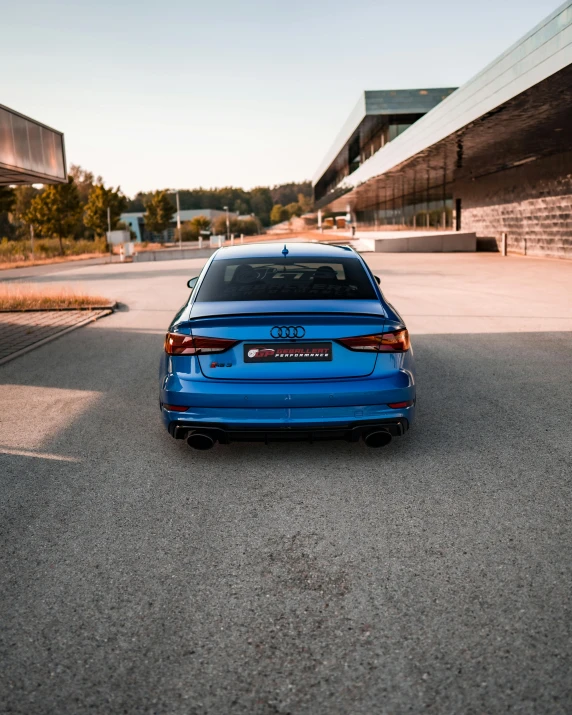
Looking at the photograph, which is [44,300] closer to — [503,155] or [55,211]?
[503,155]

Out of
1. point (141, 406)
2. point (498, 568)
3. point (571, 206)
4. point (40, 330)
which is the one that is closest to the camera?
point (498, 568)

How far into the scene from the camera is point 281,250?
20.5ft

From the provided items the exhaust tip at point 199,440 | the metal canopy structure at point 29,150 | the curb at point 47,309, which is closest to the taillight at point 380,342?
the exhaust tip at point 199,440

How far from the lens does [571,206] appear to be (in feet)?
90.7

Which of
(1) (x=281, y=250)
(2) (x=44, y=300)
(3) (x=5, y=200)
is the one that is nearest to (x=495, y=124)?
(2) (x=44, y=300)

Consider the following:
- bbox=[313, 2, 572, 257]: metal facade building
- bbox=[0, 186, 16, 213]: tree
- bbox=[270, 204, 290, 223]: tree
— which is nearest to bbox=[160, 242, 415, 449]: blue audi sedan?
bbox=[313, 2, 572, 257]: metal facade building

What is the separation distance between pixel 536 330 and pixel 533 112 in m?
12.1

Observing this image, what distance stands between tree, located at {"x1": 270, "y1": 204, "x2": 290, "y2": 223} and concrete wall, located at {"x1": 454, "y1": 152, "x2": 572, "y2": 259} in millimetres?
140757

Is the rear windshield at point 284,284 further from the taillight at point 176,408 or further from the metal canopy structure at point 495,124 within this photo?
the metal canopy structure at point 495,124

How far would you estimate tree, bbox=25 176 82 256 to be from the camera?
213 feet

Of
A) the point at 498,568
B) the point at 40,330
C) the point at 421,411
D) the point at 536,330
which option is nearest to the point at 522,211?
the point at 536,330

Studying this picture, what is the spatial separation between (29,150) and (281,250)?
12.0 metres

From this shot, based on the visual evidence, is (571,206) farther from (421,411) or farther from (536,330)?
(421,411)

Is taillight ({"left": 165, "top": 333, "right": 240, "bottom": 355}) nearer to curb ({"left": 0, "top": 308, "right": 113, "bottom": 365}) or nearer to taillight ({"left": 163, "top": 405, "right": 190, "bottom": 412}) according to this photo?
taillight ({"left": 163, "top": 405, "right": 190, "bottom": 412})
